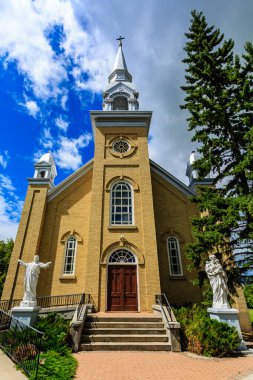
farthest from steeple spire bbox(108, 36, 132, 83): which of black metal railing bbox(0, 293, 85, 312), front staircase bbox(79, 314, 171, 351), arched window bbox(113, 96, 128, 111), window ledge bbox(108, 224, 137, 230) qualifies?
front staircase bbox(79, 314, 171, 351)

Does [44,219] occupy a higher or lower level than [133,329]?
higher

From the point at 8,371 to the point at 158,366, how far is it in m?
4.21

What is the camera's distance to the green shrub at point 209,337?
791cm

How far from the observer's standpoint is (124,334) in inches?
380

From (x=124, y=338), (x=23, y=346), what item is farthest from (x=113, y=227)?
(x=23, y=346)

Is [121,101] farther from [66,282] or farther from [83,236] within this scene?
[66,282]

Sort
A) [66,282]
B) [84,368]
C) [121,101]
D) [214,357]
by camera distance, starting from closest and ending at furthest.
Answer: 1. [84,368]
2. [214,357]
3. [66,282]
4. [121,101]

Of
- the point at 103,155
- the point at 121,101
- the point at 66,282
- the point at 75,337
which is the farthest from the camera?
the point at 121,101

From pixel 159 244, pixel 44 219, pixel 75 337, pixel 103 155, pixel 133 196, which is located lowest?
pixel 75 337

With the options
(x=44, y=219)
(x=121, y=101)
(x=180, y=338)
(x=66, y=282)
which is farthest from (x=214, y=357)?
(x=121, y=101)

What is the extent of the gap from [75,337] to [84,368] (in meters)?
2.07

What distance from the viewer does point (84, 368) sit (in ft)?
22.4

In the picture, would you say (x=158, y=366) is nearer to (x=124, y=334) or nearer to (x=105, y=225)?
(x=124, y=334)

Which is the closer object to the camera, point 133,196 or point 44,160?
point 133,196
